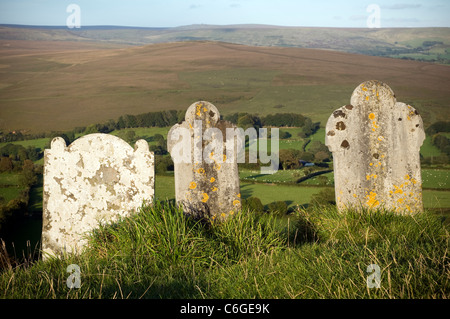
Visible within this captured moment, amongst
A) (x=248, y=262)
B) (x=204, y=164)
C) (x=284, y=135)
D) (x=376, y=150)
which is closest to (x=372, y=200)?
(x=376, y=150)

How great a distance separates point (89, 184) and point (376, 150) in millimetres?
5249

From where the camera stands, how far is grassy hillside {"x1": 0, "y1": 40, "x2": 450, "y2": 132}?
56.5m

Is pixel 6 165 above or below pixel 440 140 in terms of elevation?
below

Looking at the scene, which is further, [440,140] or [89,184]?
[440,140]

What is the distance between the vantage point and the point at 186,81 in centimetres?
7100

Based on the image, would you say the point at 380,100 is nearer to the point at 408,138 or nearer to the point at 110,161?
the point at 408,138

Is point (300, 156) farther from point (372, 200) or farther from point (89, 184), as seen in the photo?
point (89, 184)

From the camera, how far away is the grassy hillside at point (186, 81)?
5650 cm

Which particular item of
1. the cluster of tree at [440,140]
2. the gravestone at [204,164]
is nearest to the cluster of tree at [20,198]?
the gravestone at [204,164]

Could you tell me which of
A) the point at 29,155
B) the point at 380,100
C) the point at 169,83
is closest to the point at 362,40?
the point at 169,83

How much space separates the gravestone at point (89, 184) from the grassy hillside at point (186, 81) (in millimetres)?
43795

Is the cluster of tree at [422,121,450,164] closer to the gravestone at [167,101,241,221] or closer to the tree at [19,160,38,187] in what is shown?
the tree at [19,160,38,187]

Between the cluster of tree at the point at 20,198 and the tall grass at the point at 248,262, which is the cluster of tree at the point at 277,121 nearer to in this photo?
the cluster of tree at the point at 20,198
